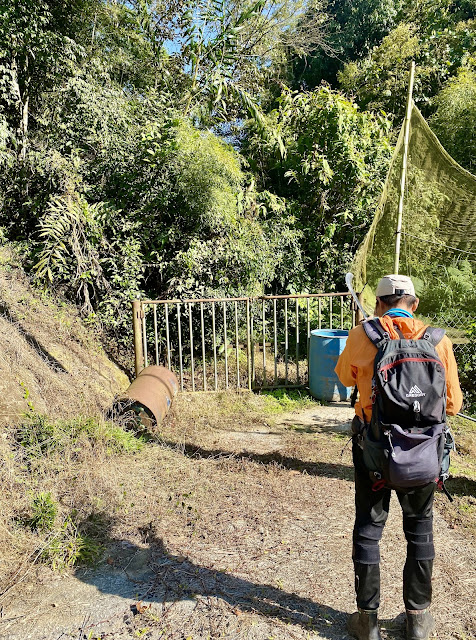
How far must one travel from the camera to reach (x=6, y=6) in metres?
6.19

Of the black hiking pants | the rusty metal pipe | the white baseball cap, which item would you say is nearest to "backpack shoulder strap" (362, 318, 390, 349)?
the white baseball cap

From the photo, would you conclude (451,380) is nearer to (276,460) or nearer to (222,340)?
(276,460)

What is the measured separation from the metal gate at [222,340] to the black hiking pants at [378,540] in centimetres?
400

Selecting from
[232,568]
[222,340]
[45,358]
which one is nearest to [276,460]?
[232,568]

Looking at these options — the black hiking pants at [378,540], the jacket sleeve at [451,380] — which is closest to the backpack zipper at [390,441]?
the black hiking pants at [378,540]

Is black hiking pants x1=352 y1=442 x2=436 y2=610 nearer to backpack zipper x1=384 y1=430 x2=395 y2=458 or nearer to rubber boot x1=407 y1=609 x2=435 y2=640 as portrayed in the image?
rubber boot x1=407 y1=609 x2=435 y2=640

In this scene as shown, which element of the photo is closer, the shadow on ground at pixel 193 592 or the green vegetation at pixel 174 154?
the shadow on ground at pixel 193 592

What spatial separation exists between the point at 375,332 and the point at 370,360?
0.12 m

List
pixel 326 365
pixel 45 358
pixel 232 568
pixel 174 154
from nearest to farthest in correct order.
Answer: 1. pixel 232 568
2. pixel 45 358
3. pixel 326 365
4. pixel 174 154

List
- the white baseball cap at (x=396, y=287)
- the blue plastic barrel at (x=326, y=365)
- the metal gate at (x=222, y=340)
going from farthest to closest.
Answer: the metal gate at (x=222, y=340) < the blue plastic barrel at (x=326, y=365) < the white baseball cap at (x=396, y=287)

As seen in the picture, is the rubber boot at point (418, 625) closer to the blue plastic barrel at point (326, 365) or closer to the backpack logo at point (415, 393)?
the backpack logo at point (415, 393)

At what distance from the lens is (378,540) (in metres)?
2.11

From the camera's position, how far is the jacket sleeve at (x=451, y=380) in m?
2.05

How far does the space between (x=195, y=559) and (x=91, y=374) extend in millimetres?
3375
